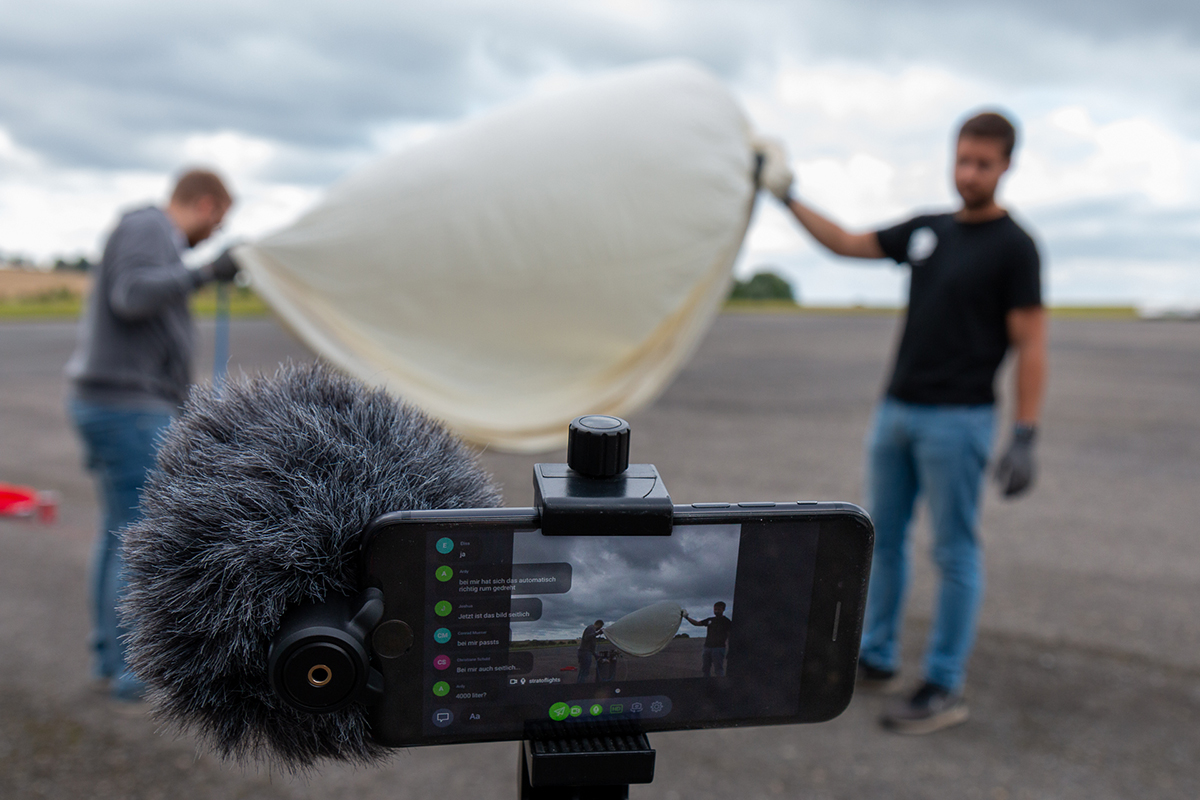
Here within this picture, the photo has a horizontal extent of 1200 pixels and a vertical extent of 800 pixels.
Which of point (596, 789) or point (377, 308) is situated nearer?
point (596, 789)

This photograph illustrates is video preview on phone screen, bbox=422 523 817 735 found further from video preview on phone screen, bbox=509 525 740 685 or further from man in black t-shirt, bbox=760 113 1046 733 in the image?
man in black t-shirt, bbox=760 113 1046 733

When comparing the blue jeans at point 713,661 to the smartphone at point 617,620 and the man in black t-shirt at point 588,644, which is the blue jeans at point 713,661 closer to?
the smartphone at point 617,620

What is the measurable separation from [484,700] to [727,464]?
19.1 ft

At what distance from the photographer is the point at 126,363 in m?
2.66

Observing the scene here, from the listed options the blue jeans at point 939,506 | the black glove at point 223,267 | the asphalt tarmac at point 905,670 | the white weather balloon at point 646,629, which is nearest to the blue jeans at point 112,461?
the asphalt tarmac at point 905,670

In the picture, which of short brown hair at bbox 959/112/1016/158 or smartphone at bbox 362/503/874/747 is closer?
smartphone at bbox 362/503/874/747

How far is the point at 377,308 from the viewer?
2.92 metres

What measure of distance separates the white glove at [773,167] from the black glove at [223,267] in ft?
6.67

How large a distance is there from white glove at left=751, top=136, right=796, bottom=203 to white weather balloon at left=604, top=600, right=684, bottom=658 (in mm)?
2484

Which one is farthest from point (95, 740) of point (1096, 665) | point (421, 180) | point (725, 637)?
point (1096, 665)

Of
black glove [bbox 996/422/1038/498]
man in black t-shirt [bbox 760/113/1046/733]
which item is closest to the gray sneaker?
man in black t-shirt [bbox 760/113/1046/733]

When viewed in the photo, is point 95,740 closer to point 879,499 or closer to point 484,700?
point 484,700

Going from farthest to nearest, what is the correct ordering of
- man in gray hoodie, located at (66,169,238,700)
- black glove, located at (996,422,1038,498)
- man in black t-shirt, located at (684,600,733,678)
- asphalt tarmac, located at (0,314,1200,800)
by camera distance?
1. black glove, located at (996,422,1038,498)
2. man in gray hoodie, located at (66,169,238,700)
3. asphalt tarmac, located at (0,314,1200,800)
4. man in black t-shirt, located at (684,600,733,678)

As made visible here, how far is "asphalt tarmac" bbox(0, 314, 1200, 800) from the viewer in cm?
240
